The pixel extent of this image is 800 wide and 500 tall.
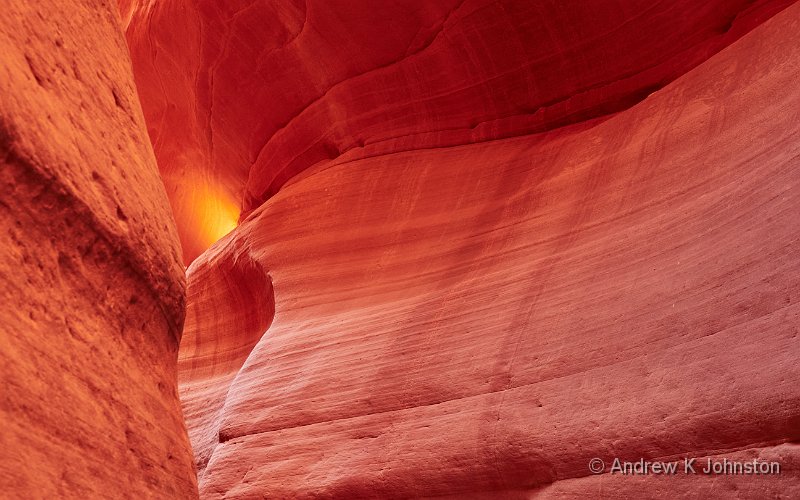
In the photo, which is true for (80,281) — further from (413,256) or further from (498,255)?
(413,256)

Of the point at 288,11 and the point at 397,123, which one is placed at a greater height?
the point at 288,11

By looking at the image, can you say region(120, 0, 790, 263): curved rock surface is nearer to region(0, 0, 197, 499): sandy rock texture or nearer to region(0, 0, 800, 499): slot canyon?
region(0, 0, 800, 499): slot canyon

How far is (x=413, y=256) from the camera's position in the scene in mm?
5977

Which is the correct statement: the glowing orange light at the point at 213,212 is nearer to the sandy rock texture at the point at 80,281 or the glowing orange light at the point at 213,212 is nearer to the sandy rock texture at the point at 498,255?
the sandy rock texture at the point at 498,255

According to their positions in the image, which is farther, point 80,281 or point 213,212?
point 213,212

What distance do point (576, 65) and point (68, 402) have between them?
5687 mm

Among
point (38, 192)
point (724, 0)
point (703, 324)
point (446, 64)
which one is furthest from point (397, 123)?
point (38, 192)

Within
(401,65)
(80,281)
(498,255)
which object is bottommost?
(80,281)

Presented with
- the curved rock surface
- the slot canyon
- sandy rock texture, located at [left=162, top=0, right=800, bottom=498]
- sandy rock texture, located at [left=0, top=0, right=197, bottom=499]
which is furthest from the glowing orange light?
sandy rock texture, located at [left=0, top=0, right=197, bottom=499]

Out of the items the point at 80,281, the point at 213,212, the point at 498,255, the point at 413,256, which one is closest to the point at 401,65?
the point at 413,256

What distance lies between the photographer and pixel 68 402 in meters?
2.06

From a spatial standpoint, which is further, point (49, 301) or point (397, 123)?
point (397, 123)

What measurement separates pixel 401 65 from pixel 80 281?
17.8ft

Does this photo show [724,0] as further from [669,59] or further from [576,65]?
[576,65]
